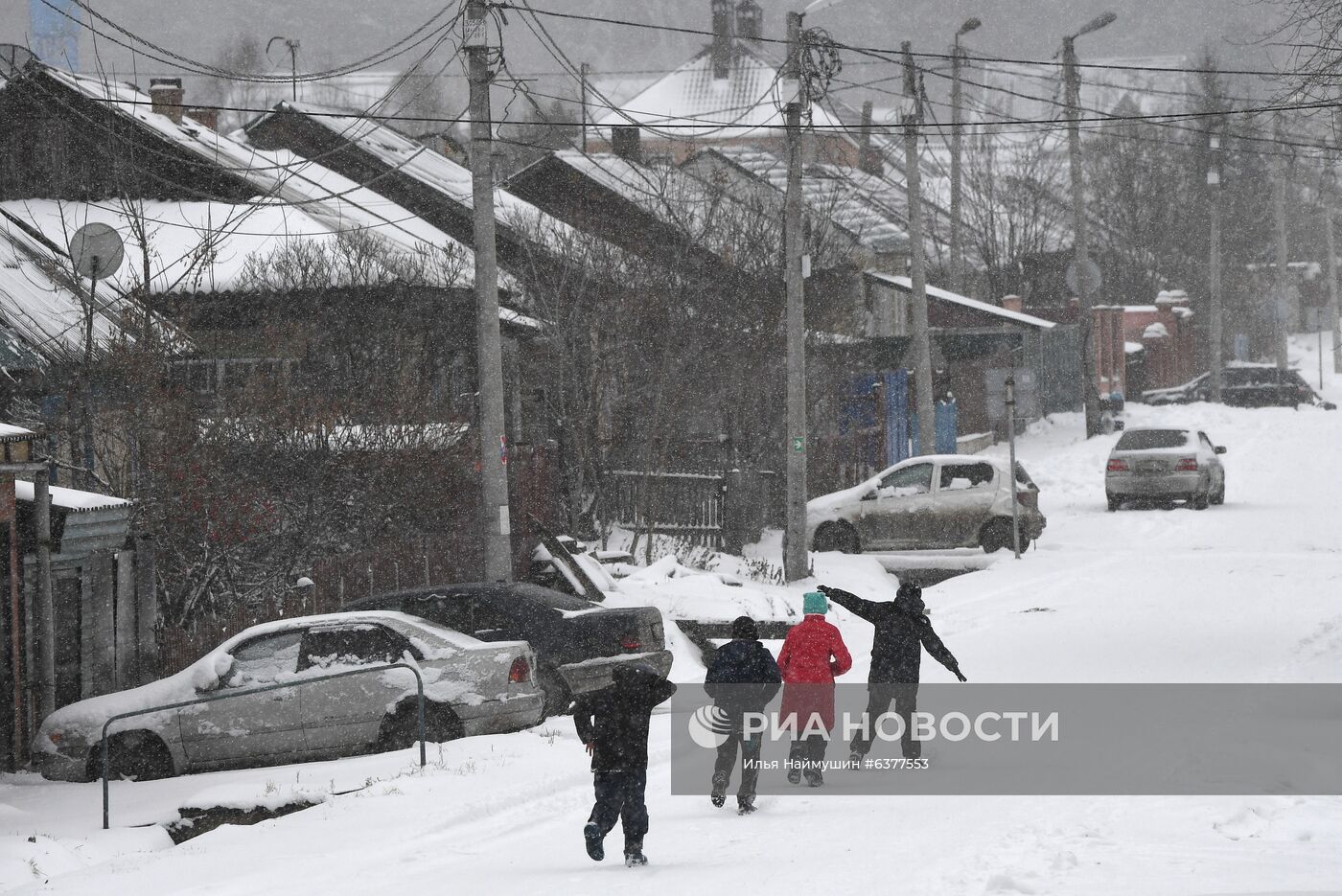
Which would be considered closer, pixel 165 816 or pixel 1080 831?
pixel 1080 831

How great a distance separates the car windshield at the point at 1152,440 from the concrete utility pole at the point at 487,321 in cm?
1540

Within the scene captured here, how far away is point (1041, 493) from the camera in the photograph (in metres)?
31.5

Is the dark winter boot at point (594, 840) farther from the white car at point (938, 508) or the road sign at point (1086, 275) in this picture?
the road sign at point (1086, 275)

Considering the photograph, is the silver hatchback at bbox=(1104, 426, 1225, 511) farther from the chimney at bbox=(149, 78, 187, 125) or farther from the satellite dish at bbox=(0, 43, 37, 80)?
the satellite dish at bbox=(0, 43, 37, 80)

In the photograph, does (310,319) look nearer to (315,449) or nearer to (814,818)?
(315,449)

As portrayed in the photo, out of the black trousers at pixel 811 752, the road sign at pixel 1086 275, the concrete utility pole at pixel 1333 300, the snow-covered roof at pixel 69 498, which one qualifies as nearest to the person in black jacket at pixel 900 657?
the black trousers at pixel 811 752

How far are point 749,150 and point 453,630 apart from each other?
47577mm

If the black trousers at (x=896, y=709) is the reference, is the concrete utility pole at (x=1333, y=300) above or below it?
above

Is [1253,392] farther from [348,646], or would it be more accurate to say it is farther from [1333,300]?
[348,646]

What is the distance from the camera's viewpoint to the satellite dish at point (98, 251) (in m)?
15.7

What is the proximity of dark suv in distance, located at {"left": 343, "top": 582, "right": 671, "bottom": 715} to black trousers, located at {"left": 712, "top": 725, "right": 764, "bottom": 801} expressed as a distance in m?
3.39

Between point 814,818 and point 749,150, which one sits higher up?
point 749,150

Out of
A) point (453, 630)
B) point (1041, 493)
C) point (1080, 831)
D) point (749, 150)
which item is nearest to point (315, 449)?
point (453, 630)

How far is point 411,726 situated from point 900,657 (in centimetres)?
406
